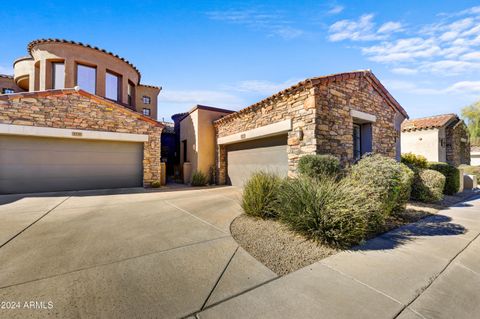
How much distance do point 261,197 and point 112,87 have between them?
507 inches

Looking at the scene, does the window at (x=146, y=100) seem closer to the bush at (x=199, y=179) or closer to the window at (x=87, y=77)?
the window at (x=87, y=77)

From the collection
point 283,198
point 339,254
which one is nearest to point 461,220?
point 339,254

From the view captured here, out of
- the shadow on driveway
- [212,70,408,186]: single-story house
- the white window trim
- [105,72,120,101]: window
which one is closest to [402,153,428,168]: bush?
[212,70,408,186]: single-story house

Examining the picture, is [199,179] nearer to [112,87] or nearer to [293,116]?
[293,116]

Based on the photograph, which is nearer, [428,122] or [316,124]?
[316,124]

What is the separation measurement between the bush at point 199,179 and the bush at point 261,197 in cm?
597

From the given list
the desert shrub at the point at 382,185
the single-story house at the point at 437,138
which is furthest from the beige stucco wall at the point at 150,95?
the single-story house at the point at 437,138

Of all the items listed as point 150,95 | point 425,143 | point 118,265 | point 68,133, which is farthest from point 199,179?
point 425,143

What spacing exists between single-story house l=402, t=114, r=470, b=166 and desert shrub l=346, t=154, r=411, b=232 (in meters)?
13.0

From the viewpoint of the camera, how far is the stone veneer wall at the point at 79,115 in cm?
770

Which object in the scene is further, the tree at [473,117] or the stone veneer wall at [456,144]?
the tree at [473,117]

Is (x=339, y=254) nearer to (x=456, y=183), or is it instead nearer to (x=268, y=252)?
(x=268, y=252)

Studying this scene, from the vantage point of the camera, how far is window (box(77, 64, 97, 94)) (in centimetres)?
1152

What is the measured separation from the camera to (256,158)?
909cm
